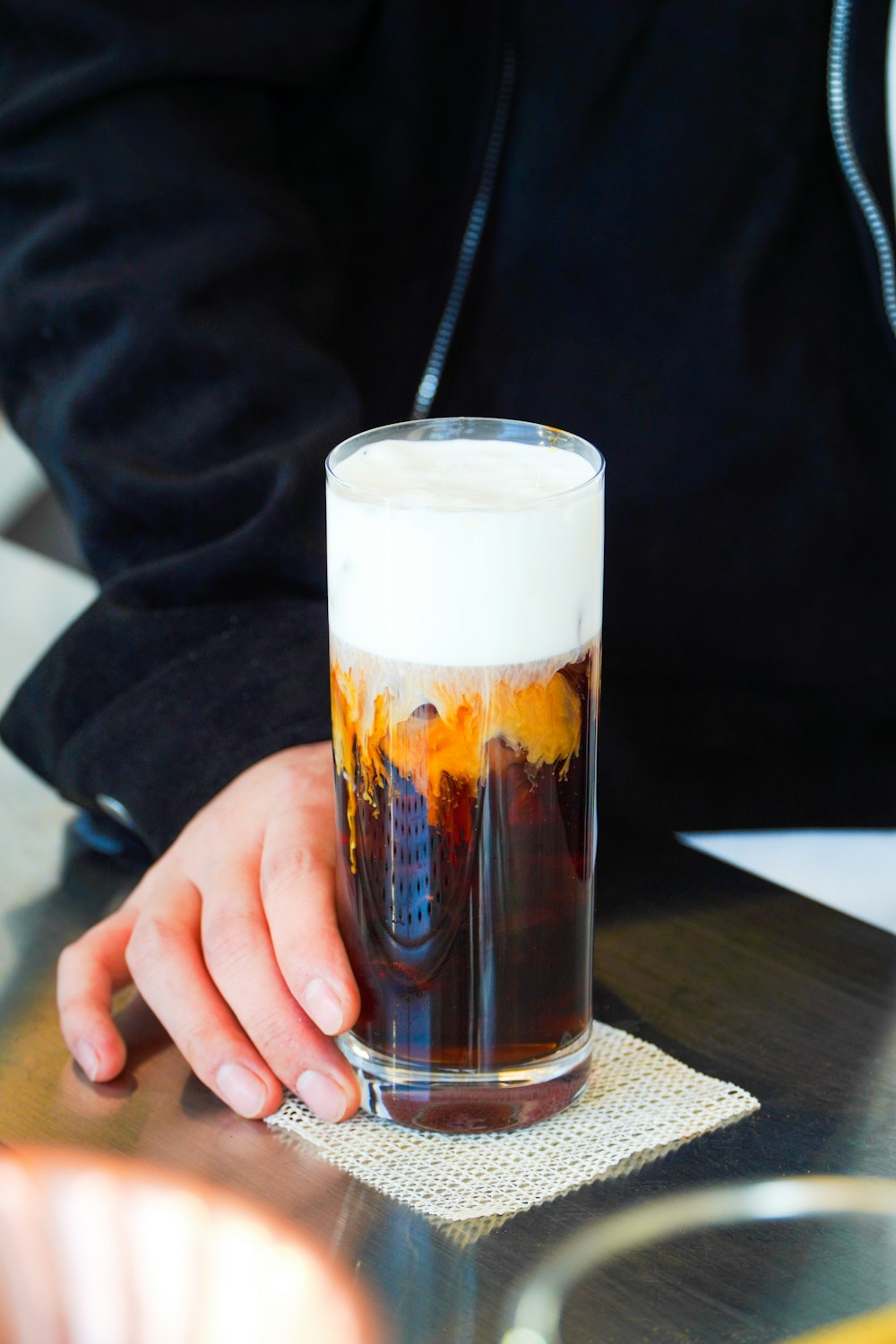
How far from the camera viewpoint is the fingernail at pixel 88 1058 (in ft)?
1.92

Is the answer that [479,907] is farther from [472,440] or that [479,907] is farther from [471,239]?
[471,239]

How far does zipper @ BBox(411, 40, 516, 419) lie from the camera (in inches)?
38.4

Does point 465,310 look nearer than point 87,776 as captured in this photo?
No

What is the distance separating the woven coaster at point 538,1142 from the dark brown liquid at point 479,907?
0.11 feet

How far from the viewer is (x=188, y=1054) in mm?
585

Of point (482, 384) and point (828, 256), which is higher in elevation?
point (828, 256)

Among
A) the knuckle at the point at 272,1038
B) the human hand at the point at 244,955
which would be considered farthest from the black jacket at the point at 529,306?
the knuckle at the point at 272,1038

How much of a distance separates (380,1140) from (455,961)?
9 cm

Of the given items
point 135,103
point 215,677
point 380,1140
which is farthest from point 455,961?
point 135,103

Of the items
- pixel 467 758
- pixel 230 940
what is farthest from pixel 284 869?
pixel 467 758

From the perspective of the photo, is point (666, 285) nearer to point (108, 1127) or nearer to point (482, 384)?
point (482, 384)

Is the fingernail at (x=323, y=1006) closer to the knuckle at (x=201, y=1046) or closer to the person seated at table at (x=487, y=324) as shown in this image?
the knuckle at (x=201, y=1046)

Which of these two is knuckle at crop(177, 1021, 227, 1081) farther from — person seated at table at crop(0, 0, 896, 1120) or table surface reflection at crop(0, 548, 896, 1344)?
person seated at table at crop(0, 0, 896, 1120)

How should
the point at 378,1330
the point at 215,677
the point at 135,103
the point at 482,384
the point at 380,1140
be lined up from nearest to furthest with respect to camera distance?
the point at 378,1330, the point at 380,1140, the point at 215,677, the point at 135,103, the point at 482,384
